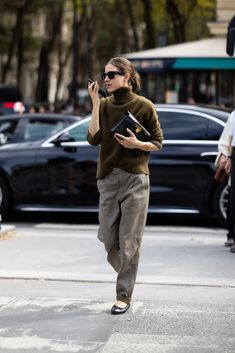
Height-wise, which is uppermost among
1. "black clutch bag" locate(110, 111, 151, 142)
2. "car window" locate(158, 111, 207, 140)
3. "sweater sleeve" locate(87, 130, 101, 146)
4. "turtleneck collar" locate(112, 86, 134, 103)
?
"turtleneck collar" locate(112, 86, 134, 103)

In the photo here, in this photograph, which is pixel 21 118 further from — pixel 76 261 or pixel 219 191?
pixel 76 261

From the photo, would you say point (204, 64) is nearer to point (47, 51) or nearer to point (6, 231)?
point (6, 231)

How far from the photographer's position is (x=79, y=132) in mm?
11250

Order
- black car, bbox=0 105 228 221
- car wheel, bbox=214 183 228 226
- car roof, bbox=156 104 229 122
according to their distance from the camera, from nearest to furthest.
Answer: car wheel, bbox=214 183 228 226, black car, bbox=0 105 228 221, car roof, bbox=156 104 229 122

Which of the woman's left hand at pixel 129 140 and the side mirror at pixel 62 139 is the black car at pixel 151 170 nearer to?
the side mirror at pixel 62 139

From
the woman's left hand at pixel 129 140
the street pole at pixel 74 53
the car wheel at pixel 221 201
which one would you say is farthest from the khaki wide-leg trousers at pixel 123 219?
the street pole at pixel 74 53

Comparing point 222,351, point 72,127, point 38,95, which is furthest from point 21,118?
point 38,95

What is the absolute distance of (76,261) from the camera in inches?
337

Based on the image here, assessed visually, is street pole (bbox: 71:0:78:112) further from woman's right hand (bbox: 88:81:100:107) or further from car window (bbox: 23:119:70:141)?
woman's right hand (bbox: 88:81:100:107)

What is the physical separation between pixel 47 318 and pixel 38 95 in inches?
1810

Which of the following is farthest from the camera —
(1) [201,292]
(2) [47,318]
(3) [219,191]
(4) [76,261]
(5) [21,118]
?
(5) [21,118]

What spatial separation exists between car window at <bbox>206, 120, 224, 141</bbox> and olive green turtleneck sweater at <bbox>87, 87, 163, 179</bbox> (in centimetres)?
465

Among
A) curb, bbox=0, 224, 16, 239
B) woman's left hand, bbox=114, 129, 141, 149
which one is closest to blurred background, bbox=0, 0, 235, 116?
curb, bbox=0, 224, 16, 239

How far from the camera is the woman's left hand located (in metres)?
6.05
